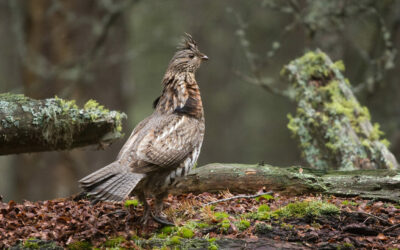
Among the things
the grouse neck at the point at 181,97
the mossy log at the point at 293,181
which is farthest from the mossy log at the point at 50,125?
the mossy log at the point at 293,181

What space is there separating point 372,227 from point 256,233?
1051 millimetres

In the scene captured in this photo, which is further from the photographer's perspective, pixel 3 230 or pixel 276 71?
pixel 276 71

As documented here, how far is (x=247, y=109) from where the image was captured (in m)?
20.8

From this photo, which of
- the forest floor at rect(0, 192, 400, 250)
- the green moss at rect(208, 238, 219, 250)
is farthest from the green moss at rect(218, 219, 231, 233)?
the green moss at rect(208, 238, 219, 250)

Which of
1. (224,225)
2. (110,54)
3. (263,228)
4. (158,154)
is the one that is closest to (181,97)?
(158,154)

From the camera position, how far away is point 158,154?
4648 mm

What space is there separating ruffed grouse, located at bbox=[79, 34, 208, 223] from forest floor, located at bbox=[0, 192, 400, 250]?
0.96 feet

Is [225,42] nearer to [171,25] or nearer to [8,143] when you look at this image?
[171,25]

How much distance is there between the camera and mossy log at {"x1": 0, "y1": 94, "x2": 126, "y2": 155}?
509 cm

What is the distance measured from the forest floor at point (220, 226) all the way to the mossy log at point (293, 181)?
0.19 meters

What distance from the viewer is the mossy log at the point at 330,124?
6.59 metres

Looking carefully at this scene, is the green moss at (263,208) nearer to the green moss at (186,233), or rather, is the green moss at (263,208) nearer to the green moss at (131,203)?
the green moss at (186,233)

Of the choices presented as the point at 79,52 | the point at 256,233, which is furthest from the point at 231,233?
the point at 79,52

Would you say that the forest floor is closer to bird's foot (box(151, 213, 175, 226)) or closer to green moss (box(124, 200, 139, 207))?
bird's foot (box(151, 213, 175, 226))
